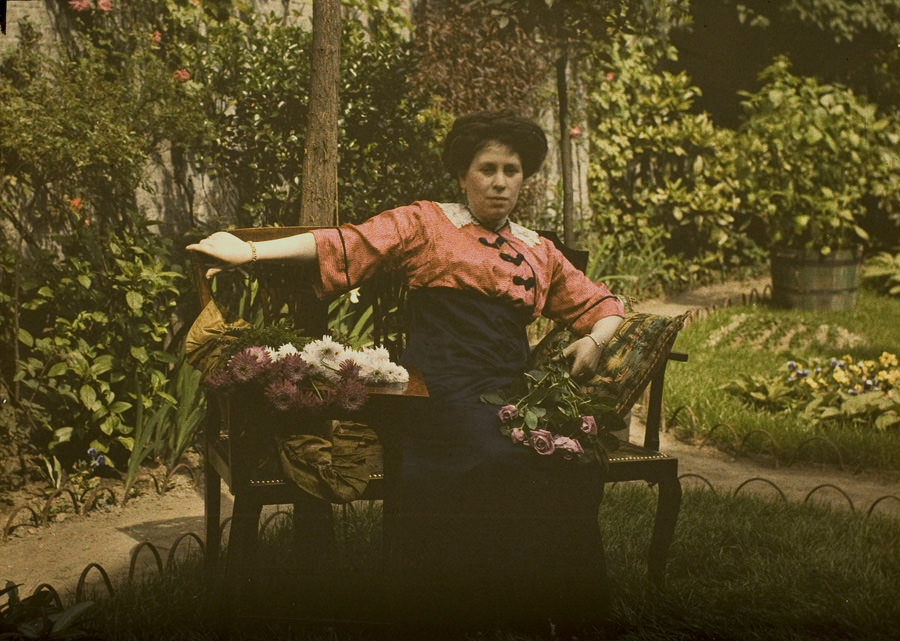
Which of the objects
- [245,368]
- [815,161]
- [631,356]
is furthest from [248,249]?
[815,161]

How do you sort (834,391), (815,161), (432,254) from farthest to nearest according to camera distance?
(815,161) → (834,391) → (432,254)

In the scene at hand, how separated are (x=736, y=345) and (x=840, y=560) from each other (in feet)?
9.45

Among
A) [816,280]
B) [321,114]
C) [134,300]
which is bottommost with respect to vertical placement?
[134,300]

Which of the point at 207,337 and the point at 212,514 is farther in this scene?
the point at 212,514

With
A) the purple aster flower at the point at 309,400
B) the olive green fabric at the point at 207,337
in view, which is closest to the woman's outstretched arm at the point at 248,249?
the olive green fabric at the point at 207,337

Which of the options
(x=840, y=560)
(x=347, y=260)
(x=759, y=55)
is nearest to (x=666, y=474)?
(x=840, y=560)

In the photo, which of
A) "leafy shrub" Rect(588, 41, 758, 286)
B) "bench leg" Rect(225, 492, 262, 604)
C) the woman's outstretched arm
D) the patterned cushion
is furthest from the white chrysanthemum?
"leafy shrub" Rect(588, 41, 758, 286)

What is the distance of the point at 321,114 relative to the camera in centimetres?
416

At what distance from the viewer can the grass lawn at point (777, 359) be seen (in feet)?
18.4

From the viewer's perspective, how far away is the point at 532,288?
387cm

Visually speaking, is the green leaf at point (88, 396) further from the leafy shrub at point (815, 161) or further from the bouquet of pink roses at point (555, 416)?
the leafy shrub at point (815, 161)

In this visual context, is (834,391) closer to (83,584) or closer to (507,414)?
(507,414)

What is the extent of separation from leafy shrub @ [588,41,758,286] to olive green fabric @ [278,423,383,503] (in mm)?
6027

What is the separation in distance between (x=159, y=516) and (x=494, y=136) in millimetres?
2302
